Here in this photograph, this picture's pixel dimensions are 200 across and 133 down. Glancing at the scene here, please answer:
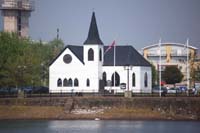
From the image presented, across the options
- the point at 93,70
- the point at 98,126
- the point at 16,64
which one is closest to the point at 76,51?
the point at 93,70

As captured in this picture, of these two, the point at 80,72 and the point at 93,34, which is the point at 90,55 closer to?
the point at 80,72

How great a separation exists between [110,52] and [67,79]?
10.6 m

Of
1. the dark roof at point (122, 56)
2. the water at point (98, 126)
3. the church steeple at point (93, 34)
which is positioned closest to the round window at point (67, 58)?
the dark roof at point (122, 56)

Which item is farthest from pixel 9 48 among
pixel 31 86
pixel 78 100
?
pixel 78 100

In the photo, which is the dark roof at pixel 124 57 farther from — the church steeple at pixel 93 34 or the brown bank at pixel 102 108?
the brown bank at pixel 102 108

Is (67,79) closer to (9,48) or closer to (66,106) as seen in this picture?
(9,48)

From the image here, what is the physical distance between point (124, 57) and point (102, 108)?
34.5 meters

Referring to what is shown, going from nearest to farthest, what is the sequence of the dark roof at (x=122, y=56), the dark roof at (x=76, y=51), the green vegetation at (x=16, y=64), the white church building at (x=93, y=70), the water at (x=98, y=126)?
the water at (x=98, y=126) < the green vegetation at (x=16, y=64) < the white church building at (x=93, y=70) < the dark roof at (x=76, y=51) < the dark roof at (x=122, y=56)

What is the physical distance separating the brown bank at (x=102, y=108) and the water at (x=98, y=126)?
160 inches

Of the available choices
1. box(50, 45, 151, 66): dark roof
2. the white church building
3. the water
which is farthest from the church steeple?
the water

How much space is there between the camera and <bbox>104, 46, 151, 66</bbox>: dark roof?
150000 millimetres

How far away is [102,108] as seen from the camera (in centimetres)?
11800

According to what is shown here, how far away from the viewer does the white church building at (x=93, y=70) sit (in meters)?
147

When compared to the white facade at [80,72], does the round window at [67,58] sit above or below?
above
